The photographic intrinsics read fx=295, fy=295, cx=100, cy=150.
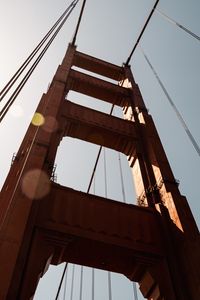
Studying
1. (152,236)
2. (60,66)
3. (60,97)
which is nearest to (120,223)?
(152,236)

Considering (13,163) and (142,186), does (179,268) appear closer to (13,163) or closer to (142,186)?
(142,186)

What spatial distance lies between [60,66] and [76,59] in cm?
443

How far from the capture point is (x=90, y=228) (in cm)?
746

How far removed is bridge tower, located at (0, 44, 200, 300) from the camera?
613 centimetres

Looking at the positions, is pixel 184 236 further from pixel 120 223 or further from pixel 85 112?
pixel 85 112

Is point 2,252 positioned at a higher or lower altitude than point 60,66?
lower

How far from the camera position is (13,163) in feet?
27.3

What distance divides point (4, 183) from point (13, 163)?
3.51 feet

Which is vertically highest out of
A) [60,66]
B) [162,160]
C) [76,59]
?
[76,59]

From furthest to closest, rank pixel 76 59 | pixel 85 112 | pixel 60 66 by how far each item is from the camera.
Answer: pixel 76 59
pixel 60 66
pixel 85 112

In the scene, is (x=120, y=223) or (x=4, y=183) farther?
(x=120, y=223)

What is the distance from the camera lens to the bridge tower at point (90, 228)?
20.1 ft

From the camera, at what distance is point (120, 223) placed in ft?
26.1

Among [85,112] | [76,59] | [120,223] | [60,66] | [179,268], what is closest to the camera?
[179,268]
